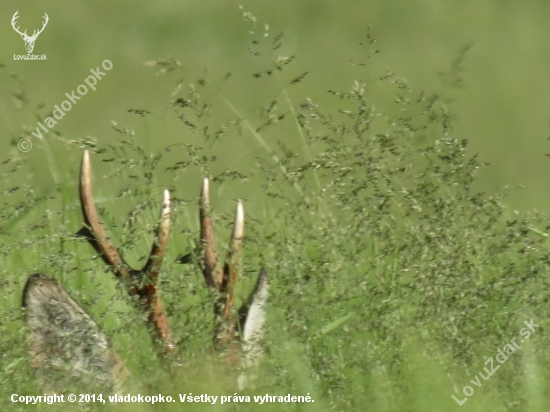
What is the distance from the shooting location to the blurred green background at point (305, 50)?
9.73 meters

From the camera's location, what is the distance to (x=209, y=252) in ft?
10.0

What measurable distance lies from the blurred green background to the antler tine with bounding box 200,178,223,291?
5559mm

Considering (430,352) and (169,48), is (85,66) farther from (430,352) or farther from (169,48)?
(430,352)

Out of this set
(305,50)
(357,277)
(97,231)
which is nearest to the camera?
(97,231)

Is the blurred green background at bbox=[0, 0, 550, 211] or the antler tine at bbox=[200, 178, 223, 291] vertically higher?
the blurred green background at bbox=[0, 0, 550, 211]

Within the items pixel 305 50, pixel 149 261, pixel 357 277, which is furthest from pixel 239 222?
pixel 305 50

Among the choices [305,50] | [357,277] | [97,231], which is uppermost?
[305,50]

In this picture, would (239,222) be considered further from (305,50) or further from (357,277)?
(305,50)

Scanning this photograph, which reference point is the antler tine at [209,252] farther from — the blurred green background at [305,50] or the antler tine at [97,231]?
the blurred green background at [305,50]

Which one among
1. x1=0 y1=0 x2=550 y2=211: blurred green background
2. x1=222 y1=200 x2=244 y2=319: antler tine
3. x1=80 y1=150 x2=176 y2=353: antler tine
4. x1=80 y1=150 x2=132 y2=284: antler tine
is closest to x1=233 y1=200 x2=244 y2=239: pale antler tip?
x1=222 y1=200 x2=244 y2=319: antler tine

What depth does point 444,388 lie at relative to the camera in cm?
277

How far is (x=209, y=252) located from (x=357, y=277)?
1.48ft

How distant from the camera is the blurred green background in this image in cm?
973

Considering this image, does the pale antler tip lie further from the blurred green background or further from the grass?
the blurred green background
